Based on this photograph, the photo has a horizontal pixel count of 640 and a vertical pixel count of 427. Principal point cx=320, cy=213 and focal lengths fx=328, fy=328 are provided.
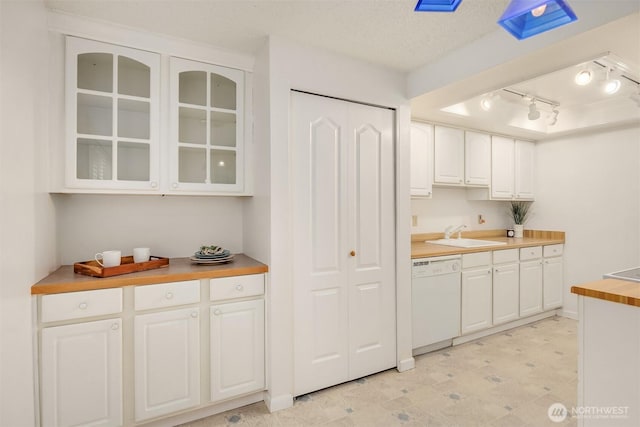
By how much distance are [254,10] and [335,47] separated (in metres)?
0.61

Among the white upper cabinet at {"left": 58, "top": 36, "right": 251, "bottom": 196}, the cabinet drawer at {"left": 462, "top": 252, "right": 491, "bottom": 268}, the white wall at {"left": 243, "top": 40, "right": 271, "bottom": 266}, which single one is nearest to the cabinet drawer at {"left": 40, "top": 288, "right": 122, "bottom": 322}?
the white upper cabinet at {"left": 58, "top": 36, "right": 251, "bottom": 196}

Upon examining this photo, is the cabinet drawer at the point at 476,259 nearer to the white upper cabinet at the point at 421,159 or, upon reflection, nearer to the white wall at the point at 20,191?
the white upper cabinet at the point at 421,159

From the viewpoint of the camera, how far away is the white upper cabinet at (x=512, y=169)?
12.7ft

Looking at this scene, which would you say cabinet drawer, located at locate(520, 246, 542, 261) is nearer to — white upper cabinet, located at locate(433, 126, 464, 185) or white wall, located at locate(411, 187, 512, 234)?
white wall, located at locate(411, 187, 512, 234)

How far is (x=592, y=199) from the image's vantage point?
12.3ft

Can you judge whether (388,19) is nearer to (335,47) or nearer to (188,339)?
(335,47)

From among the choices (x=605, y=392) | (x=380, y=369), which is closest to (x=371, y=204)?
(x=380, y=369)

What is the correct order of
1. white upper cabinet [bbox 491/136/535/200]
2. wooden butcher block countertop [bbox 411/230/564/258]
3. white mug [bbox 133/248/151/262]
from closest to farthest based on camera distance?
white mug [bbox 133/248/151/262] < wooden butcher block countertop [bbox 411/230/564/258] < white upper cabinet [bbox 491/136/535/200]

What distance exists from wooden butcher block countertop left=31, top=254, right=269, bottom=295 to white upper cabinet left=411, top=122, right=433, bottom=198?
182 cm

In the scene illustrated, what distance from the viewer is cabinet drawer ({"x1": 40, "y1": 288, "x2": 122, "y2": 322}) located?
1605 millimetres

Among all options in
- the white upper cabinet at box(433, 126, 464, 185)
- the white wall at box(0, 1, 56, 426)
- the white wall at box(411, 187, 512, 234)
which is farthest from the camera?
the white wall at box(411, 187, 512, 234)

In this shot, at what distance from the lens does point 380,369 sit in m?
2.52

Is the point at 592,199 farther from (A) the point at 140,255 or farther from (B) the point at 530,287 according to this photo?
(A) the point at 140,255

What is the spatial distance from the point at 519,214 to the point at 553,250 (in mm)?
627
